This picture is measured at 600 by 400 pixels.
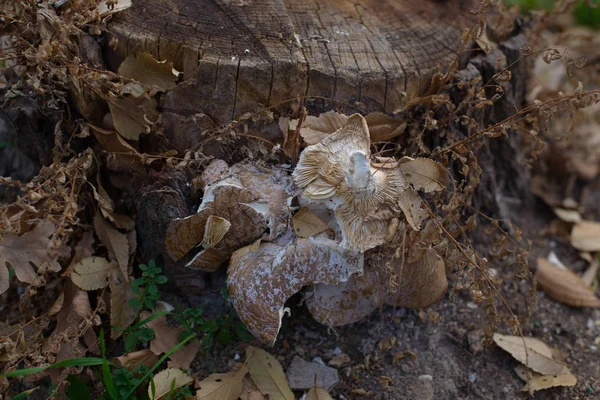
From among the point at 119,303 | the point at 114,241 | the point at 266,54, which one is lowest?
the point at 119,303

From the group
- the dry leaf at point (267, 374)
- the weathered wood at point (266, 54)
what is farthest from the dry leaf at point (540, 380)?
the weathered wood at point (266, 54)

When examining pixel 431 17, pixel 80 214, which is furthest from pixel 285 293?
pixel 431 17

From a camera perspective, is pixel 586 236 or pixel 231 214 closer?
pixel 231 214

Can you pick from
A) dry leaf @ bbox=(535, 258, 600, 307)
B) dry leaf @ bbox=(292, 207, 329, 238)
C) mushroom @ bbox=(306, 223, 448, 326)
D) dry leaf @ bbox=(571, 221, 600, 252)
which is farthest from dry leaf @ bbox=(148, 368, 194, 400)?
dry leaf @ bbox=(571, 221, 600, 252)

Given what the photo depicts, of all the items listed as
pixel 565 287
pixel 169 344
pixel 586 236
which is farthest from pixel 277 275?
pixel 586 236

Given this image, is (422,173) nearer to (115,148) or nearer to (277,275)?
(277,275)
